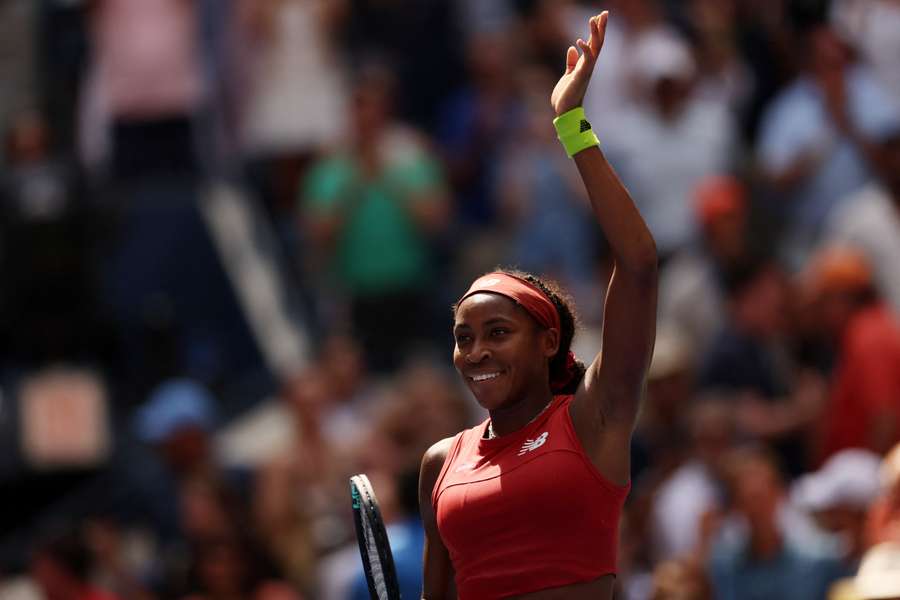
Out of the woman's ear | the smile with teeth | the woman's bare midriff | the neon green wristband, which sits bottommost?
the woman's bare midriff

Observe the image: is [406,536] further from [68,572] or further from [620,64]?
[620,64]

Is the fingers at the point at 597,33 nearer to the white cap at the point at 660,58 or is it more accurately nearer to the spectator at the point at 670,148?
the spectator at the point at 670,148

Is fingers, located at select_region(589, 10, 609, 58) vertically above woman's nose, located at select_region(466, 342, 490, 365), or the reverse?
fingers, located at select_region(589, 10, 609, 58)

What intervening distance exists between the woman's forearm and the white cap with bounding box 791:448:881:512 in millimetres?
3486

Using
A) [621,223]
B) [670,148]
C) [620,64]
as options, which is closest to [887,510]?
[621,223]

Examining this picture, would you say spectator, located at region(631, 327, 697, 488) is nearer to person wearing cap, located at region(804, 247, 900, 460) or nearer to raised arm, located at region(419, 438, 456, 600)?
person wearing cap, located at region(804, 247, 900, 460)

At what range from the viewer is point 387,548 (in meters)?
4.82

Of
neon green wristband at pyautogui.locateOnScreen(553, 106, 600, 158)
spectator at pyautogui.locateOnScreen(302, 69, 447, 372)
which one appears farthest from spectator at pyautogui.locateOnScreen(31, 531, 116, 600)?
neon green wristband at pyautogui.locateOnScreen(553, 106, 600, 158)

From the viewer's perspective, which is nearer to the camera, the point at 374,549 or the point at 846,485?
the point at 374,549

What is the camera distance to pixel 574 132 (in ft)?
14.6

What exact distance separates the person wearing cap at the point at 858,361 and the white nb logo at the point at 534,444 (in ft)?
13.2

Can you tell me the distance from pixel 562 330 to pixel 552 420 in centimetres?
25

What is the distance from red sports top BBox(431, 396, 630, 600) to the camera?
174 inches

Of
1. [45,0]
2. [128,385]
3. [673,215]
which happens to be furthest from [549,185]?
[45,0]
